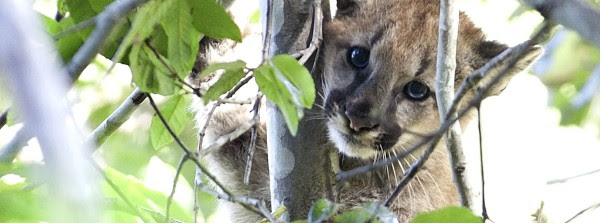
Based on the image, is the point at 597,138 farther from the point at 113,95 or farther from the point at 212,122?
the point at 113,95

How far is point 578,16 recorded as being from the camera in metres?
1.30

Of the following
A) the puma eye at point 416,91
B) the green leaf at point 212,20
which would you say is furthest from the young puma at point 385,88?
the green leaf at point 212,20

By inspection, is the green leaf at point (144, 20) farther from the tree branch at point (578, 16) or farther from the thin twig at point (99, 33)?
the tree branch at point (578, 16)

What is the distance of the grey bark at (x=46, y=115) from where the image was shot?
862 millimetres

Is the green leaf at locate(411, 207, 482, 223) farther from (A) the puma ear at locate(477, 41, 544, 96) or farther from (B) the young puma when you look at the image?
(B) the young puma

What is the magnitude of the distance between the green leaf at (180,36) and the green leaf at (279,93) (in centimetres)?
22

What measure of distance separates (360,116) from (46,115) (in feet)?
7.13

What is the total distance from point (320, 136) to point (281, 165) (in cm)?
18

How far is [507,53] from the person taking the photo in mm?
1882

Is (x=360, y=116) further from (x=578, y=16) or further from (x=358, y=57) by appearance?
(x=578, y=16)

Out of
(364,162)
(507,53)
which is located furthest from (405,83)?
(507,53)

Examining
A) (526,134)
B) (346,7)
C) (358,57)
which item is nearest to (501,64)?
(358,57)

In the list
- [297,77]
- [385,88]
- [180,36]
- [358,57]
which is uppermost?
[180,36]

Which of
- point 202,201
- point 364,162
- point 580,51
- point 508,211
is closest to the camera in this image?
point 364,162
